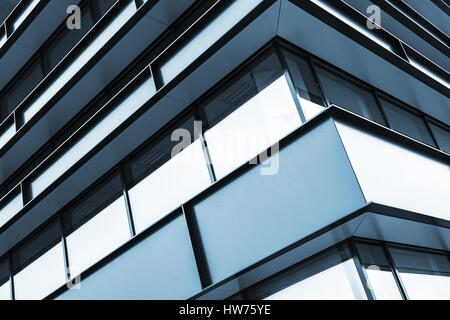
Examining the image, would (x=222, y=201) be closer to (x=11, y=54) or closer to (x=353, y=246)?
(x=353, y=246)

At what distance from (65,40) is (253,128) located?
27.9 ft

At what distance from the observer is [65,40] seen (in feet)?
50.0

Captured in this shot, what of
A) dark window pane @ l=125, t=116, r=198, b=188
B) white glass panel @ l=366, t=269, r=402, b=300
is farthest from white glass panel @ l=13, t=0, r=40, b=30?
white glass panel @ l=366, t=269, r=402, b=300

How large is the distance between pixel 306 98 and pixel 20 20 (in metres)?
11.1

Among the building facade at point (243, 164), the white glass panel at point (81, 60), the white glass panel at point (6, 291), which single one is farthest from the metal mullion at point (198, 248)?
the white glass panel at point (6, 291)

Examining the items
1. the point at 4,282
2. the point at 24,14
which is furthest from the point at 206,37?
the point at 24,14

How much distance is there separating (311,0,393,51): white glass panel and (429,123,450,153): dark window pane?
2627 mm

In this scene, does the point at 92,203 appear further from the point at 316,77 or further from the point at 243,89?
the point at 316,77

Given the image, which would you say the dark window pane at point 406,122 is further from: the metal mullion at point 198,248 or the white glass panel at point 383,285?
the metal mullion at point 198,248

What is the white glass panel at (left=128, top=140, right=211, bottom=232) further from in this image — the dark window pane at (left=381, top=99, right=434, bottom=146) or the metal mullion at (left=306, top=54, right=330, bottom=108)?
the dark window pane at (left=381, top=99, right=434, bottom=146)

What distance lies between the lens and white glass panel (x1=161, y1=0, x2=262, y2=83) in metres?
8.57

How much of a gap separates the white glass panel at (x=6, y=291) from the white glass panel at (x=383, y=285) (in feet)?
31.3

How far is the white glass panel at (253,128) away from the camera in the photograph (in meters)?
8.38
